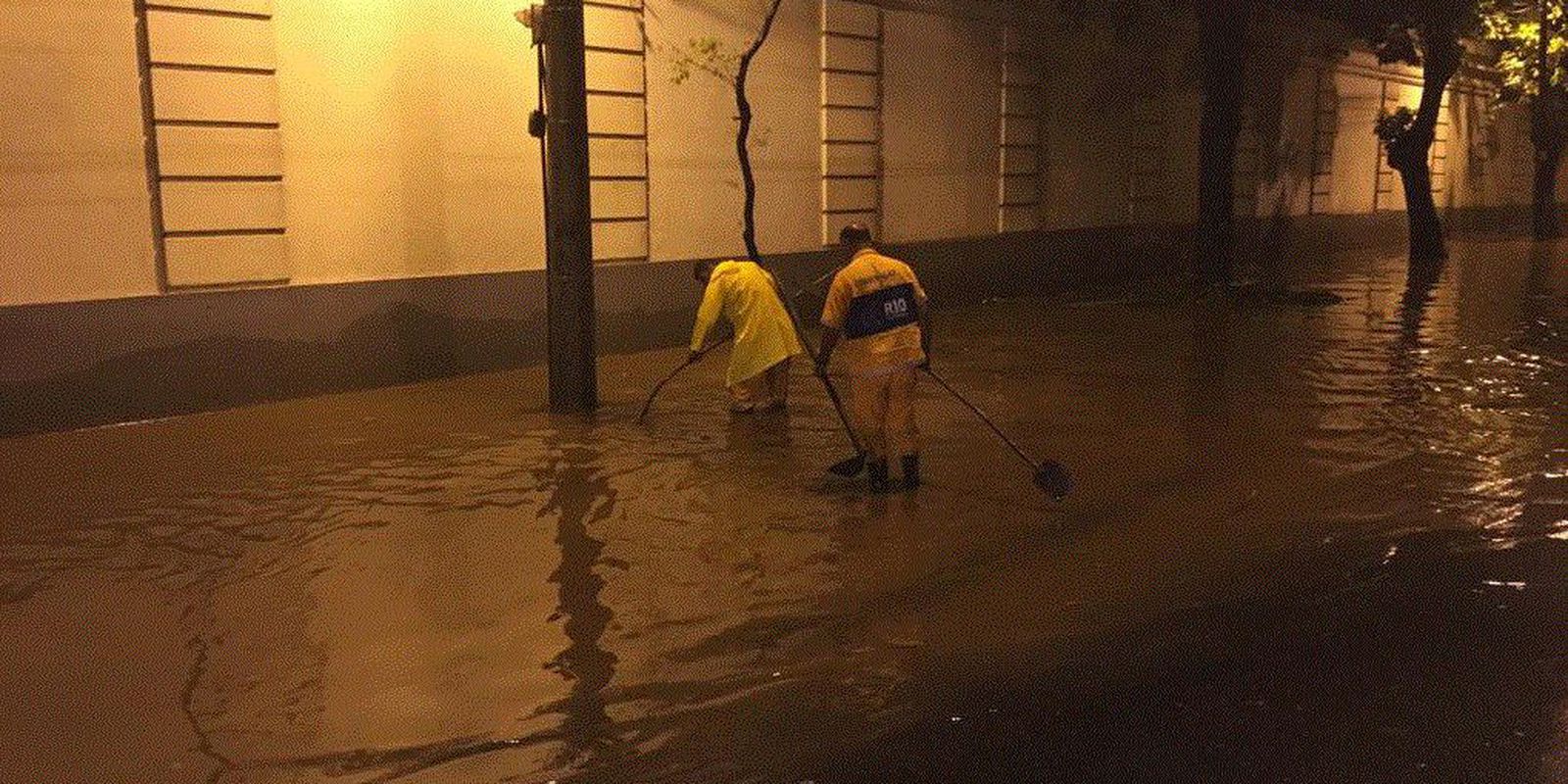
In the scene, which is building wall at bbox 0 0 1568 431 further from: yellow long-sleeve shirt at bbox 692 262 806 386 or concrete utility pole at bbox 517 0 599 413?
yellow long-sleeve shirt at bbox 692 262 806 386

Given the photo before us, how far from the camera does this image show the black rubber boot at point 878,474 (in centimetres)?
789

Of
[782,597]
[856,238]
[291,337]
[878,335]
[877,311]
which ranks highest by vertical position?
[856,238]

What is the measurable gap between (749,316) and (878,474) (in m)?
2.52

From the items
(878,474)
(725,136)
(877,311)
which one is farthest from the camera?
(725,136)

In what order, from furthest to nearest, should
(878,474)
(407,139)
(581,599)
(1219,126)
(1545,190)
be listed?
(1545,190) < (1219,126) < (407,139) < (878,474) < (581,599)

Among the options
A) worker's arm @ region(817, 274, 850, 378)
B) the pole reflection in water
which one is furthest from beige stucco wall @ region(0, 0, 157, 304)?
worker's arm @ region(817, 274, 850, 378)

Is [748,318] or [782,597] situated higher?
[748,318]

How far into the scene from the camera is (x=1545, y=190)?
32.3m

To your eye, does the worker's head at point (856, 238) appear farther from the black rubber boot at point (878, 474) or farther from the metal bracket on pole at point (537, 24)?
the metal bracket on pole at point (537, 24)

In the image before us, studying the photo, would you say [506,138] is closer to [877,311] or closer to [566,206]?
[566,206]

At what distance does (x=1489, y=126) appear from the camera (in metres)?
37.2

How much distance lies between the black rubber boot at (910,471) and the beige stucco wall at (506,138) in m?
5.77

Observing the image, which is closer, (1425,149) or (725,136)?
(725,136)

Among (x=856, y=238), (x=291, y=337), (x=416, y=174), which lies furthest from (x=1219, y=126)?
(x=291, y=337)
